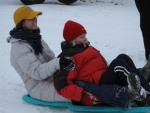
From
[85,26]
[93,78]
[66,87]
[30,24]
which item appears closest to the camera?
[66,87]

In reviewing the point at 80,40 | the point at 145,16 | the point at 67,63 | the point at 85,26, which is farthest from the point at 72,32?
the point at 85,26

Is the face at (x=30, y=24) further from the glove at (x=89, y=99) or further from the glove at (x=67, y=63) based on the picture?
the glove at (x=89, y=99)

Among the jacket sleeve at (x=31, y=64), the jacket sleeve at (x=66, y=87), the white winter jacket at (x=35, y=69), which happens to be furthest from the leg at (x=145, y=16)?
the jacket sleeve at (x=66, y=87)

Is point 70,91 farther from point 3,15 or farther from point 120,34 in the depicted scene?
point 3,15

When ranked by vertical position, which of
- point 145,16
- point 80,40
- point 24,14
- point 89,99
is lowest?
point 89,99

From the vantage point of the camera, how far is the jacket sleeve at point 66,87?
2.99 m

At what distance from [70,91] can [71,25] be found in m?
0.72

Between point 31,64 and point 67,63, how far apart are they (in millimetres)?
470

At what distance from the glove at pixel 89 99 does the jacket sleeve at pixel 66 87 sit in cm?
8

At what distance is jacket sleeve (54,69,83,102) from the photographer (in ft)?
9.82

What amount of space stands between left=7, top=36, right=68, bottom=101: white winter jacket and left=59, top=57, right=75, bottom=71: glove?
7cm

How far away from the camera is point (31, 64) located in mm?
3320

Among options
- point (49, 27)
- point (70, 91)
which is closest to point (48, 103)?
point (70, 91)

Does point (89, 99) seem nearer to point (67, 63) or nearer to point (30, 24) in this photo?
point (67, 63)
